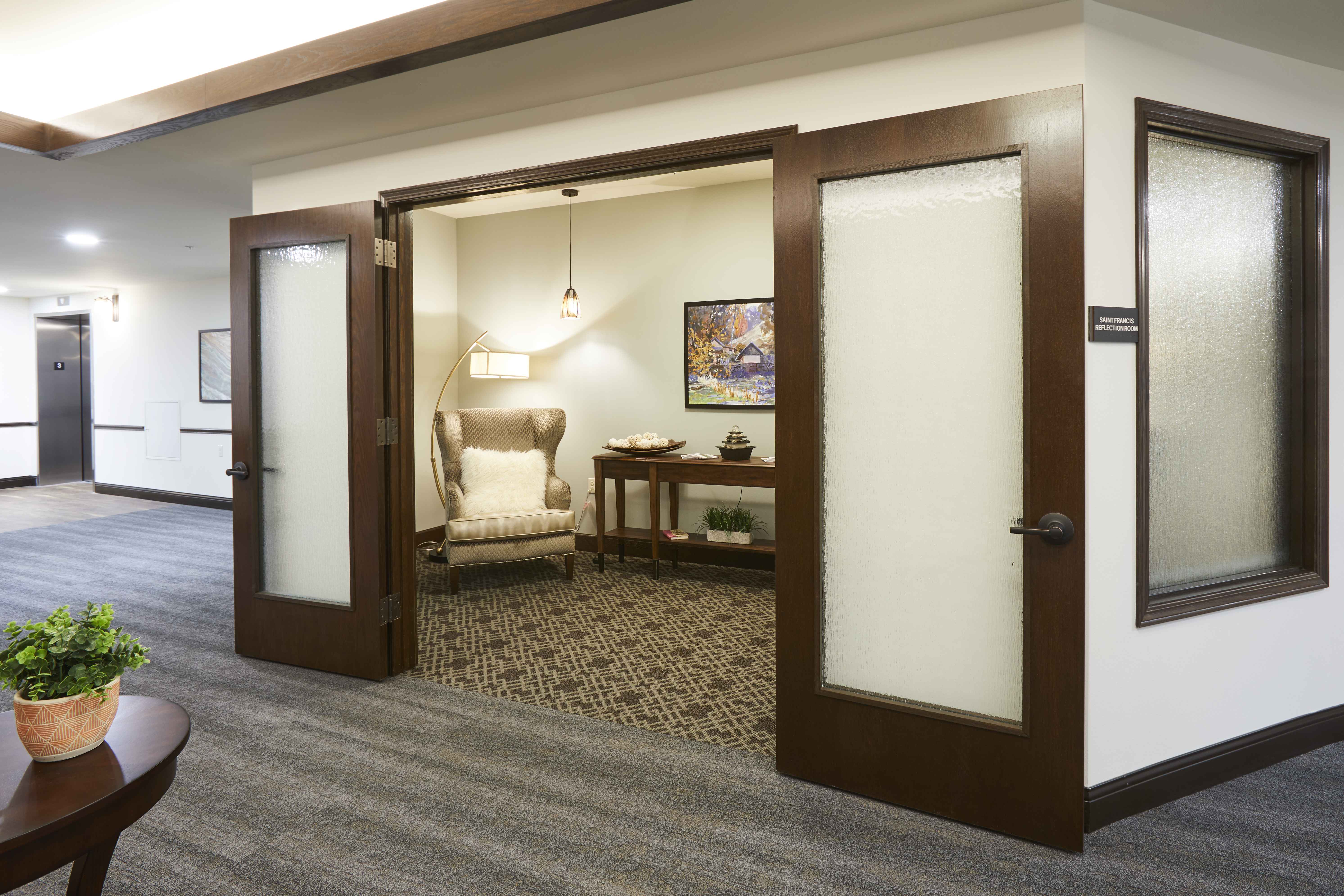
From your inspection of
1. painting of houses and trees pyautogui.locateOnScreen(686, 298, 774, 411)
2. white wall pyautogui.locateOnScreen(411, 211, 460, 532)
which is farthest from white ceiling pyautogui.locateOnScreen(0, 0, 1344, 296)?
painting of houses and trees pyautogui.locateOnScreen(686, 298, 774, 411)

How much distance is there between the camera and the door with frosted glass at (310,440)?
3184mm

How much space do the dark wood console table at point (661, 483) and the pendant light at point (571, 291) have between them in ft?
3.72

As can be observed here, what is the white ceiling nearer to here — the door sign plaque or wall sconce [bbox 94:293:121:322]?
the door sign plaque

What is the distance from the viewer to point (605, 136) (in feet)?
8.97

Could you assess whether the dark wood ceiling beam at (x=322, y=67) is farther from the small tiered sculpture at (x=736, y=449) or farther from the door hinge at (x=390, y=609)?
the small tiered sculpture at (x=736, y=449)

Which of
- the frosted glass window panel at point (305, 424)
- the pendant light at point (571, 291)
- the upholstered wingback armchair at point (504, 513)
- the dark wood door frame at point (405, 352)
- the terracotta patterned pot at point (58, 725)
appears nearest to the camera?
the terracotta patterned pot at point (58, 725)

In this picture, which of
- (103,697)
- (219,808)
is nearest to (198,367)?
(219,808)

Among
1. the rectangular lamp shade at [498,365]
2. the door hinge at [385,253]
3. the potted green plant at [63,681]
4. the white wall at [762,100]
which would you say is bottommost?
the potted green plant at [63,681]

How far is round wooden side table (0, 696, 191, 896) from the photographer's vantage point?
1253mm

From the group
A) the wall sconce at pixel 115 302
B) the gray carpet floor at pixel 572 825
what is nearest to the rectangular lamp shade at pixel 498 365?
the gray carpet floor at pixel 572 825

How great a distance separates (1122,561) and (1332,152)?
176 cm

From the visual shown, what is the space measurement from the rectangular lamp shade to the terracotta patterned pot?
413cm

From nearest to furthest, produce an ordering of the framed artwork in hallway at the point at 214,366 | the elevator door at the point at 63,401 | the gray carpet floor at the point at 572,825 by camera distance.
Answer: the gray carpet floor at the point at 572,825
the framed artwork in hallway at the point at 214,366
the elevator door at the point at 63,401

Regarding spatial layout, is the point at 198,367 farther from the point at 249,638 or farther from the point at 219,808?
the point at 219,808
